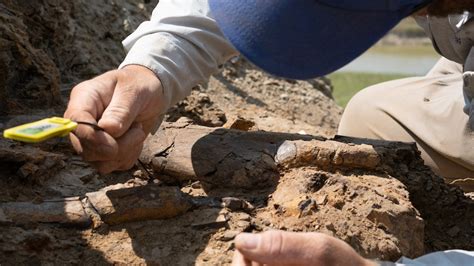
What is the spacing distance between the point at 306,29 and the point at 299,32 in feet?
0.07

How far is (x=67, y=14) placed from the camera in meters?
3.57

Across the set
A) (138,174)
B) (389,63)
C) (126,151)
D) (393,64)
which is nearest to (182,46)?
(138,174)

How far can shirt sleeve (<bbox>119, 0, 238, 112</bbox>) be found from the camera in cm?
266

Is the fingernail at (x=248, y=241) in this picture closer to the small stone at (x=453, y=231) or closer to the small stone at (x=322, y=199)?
the small stone at (x=322, y=199)

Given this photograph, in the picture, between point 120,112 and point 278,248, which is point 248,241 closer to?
point 278,248

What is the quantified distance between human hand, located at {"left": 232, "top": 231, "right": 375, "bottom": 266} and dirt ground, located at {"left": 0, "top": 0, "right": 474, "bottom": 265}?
271mm

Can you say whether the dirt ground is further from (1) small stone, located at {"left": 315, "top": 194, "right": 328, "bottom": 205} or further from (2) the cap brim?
(2) the cap brim

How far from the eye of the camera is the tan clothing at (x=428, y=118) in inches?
140

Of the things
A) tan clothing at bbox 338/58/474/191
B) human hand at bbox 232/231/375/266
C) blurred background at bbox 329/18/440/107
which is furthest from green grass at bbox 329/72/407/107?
human hand at bbox 232/231/375/266

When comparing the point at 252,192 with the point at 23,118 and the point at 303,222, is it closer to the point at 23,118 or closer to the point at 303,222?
the point at 303,222

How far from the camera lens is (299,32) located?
2.27 m

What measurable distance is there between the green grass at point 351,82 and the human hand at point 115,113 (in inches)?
201

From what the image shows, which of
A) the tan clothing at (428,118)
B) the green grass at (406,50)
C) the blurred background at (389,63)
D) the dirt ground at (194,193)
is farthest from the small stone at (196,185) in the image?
the green grass at (406,50)

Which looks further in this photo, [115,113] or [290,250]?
[115,113]
